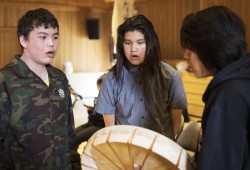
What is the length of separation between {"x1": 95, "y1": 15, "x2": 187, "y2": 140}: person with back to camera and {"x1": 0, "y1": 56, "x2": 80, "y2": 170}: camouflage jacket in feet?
0.88

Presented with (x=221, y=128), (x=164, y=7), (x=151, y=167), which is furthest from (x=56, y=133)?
(x=164, y=7)

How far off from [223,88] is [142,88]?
84cm

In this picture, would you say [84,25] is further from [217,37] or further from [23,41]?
[217,37]

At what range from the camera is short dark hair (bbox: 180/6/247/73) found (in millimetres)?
834

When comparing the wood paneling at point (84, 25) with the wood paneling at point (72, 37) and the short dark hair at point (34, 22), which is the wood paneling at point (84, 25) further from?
the short dark hair at point (34, 22)

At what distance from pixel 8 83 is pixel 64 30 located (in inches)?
283

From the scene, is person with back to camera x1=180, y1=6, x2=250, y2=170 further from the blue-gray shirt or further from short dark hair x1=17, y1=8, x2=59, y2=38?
short dark hair x1=17, y1=8, x2=59, y2=38

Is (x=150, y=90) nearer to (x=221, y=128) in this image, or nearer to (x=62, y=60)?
(x=221, y=128)

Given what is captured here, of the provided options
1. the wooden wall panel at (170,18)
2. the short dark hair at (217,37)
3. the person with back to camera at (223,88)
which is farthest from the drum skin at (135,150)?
the wooden wall panel at (170,18)

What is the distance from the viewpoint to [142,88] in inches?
63.5

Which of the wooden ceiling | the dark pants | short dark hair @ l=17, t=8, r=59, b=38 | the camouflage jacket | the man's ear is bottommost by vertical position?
the dark pants

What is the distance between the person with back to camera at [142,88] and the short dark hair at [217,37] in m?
0.67

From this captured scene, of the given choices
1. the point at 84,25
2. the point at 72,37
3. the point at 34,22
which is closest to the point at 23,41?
the point at 34,22

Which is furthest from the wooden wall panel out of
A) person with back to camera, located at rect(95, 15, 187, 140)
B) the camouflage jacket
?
the camouflage jacket
